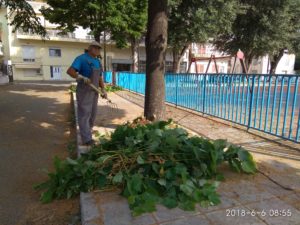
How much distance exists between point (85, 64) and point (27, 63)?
34.6 metres

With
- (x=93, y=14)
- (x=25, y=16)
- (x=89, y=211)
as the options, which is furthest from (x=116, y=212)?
(x=93, y=14)

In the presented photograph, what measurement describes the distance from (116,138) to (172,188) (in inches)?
49.9

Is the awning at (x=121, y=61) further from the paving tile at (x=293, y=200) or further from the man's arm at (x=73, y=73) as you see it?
the paving tile at (x=293, y=200)

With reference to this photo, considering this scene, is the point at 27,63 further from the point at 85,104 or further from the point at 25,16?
the point at 85,104

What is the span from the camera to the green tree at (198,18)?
58.3 ft

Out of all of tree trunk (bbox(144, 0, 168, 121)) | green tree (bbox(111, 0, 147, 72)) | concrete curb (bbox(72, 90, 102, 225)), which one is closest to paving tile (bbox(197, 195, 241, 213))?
concrete curb (bbox(72, 90, 102, 225))

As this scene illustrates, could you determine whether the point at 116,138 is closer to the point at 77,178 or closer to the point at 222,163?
the point at 77,178

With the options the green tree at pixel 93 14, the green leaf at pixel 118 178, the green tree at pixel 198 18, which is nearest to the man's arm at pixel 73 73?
the green leaf at pixel 118 178

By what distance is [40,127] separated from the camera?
6.75m

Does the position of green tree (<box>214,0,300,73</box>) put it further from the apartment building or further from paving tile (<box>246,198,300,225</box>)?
paving tile (<box>246,198,300,225</box>)

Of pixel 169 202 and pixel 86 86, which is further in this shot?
pixel 86 86

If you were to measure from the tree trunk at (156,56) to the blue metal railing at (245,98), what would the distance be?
6.47 ft

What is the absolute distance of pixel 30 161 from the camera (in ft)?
14.5

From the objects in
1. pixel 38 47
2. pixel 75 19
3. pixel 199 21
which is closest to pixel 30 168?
pixel 75 19
